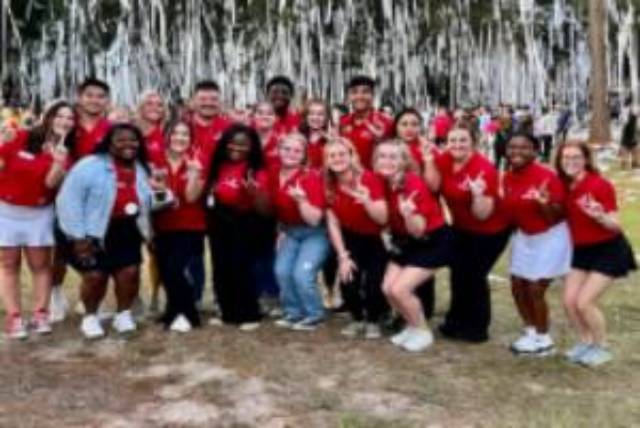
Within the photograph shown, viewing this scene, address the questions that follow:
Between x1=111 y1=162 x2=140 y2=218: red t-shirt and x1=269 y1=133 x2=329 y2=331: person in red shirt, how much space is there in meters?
0.93

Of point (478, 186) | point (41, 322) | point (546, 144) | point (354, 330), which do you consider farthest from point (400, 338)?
point (546, 144)

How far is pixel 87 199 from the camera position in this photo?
6.64m

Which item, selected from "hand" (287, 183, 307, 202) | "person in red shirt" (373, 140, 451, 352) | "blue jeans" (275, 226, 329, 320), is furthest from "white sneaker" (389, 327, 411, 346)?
"hand" (287, 183, 307, 202)

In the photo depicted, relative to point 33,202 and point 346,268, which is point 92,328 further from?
point 346,268

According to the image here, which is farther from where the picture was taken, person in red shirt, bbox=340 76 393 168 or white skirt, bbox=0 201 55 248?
person in red shirt, bbox=340 76 393 168

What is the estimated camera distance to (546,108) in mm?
31016

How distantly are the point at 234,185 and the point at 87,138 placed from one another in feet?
3.50

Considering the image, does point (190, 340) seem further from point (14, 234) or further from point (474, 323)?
point (474, 323)

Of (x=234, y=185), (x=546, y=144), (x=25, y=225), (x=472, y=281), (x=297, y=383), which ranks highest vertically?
(x=234, y=185)

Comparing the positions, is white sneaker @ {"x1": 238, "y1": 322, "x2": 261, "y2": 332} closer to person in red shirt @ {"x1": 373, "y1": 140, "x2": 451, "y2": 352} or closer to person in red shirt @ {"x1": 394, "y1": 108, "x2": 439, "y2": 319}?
person in red shirt @ {"x1": 373, "y1": 140, "x2": 451, "y2": 352}

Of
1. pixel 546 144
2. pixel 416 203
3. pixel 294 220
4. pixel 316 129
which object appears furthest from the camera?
pixel 546 144

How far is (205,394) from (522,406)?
1.80 metres

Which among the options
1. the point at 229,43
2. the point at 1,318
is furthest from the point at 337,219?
the point at 229,43

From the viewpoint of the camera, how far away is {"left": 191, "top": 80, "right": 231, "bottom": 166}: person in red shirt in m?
7.34
